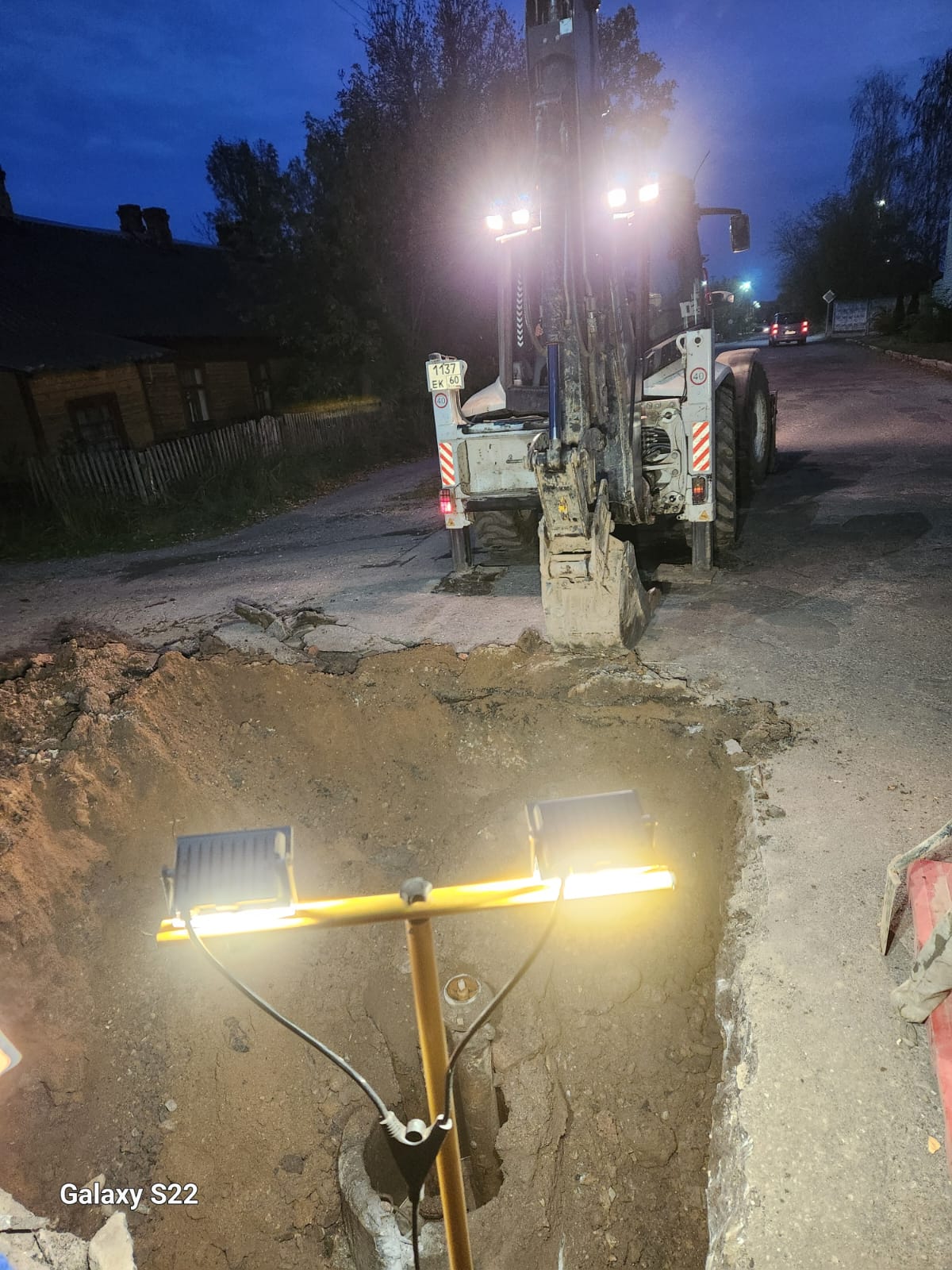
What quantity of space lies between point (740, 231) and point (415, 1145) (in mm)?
8741

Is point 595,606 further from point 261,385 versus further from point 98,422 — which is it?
point 261,385

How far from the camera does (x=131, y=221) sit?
24078 millimetres

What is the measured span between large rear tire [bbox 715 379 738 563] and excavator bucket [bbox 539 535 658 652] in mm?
2451

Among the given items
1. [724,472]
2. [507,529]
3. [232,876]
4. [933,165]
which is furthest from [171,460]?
[933,165]

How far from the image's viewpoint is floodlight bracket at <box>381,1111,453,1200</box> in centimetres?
142

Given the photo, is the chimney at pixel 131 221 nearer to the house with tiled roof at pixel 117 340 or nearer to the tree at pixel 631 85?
the house with tiled roof at pixel 117 340

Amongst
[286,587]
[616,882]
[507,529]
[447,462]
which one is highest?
[616,882]

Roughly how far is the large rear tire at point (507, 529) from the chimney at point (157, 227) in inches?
883

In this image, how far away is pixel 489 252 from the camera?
7.53 metres

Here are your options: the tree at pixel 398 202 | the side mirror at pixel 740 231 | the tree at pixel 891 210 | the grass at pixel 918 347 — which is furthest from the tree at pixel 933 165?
the side mirror at pixel 740 231

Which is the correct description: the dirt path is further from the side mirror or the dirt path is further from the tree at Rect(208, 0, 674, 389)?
the tree at Rect(208, 0, 674, 389)

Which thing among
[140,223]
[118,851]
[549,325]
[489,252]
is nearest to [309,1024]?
[118,851]

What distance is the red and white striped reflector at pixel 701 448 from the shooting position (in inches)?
247

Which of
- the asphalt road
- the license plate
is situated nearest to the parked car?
the asphalt road
